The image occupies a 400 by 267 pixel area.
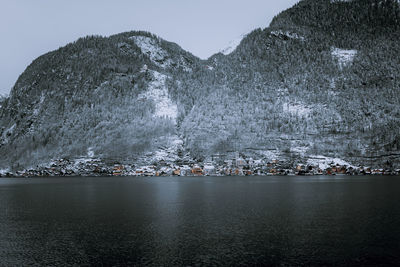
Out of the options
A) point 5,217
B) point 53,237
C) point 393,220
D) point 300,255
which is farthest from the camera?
point 5,217

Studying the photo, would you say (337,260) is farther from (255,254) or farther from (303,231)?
(303,231)

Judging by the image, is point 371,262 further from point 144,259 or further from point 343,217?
point 343,217

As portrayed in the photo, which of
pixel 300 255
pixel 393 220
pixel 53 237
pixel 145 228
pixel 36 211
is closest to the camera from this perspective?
pixel 300 255

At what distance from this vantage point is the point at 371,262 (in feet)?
81.1

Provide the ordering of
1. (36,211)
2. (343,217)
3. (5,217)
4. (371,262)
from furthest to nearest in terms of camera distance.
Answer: (36,211)
(5,217)
(343,217)
(371,262)

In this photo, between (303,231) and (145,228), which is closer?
(303,231)

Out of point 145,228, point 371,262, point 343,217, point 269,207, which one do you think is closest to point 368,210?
point 343,217

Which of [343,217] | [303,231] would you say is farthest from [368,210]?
[303,231]

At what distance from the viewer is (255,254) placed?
1066 inches

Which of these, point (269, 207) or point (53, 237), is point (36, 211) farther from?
point (269, 207)

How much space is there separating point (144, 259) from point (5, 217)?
106ft

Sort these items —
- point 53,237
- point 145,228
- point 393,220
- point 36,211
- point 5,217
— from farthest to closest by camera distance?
point 36,211 → point 5,217 → point 393,220 → point 145,228 → point 53,237

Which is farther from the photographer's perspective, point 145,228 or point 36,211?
point 36,211

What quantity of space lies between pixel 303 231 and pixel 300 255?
31.2ft
